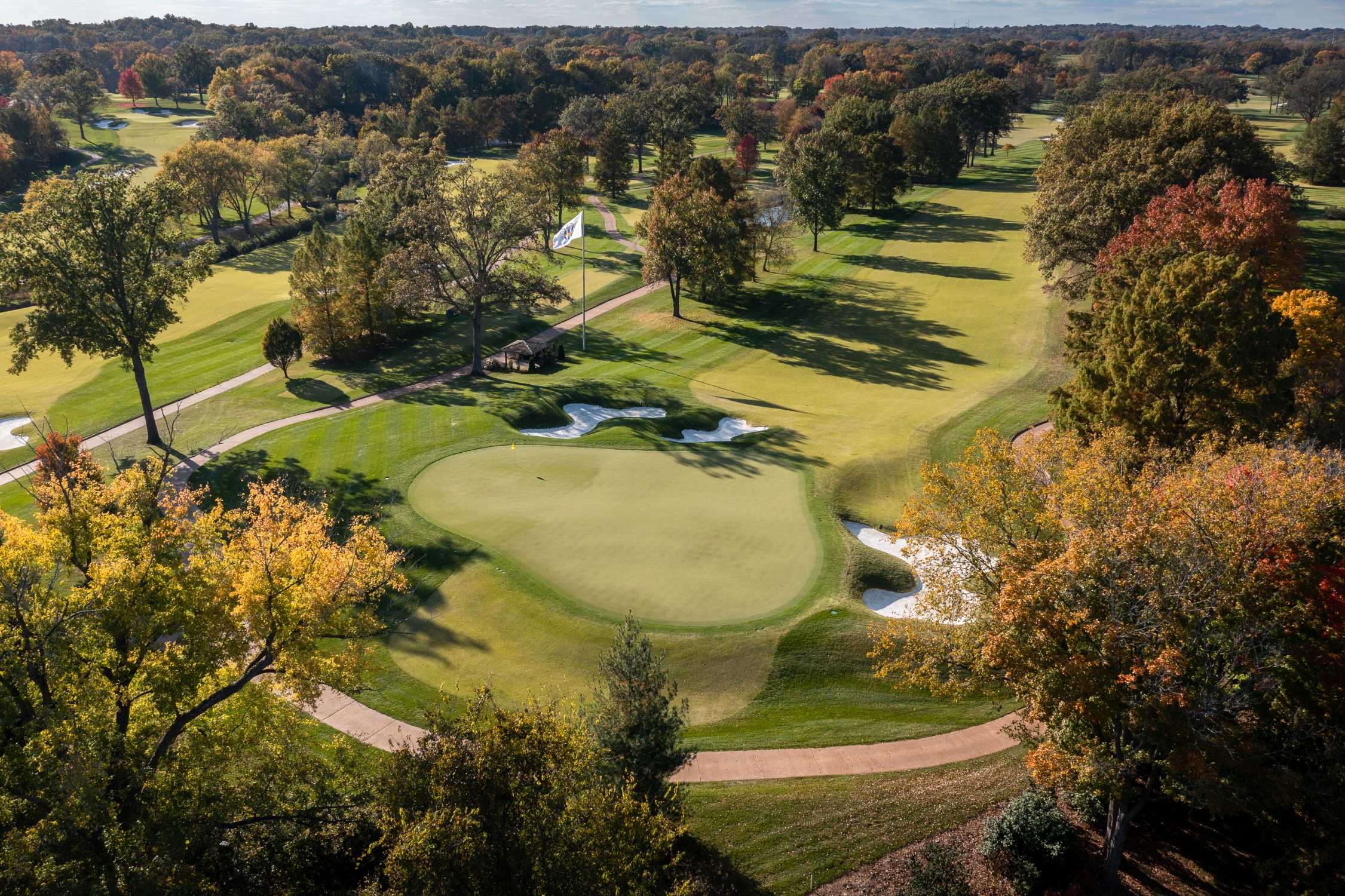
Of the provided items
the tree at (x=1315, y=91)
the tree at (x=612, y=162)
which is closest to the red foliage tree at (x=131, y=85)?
the tree at (x=612, y=162)

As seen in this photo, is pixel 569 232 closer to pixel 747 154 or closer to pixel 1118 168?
pixel 1118 168

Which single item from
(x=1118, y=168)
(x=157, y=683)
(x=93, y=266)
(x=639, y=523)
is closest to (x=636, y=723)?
(x=157, y=683)

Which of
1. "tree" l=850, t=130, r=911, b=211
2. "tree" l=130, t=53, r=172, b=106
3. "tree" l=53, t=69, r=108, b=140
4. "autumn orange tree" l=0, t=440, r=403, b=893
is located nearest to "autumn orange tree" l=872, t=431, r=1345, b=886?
"autumn orange tree" l=0, t=440, r=403, b=893

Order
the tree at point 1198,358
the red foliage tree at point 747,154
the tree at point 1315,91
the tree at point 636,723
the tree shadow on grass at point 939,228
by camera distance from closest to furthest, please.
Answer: the tree at point 636,723, the tree at point 1198,358, the tree shadow on grass at point 939,228, the red foliage tree at point 747,154, the tree at point 1315,91

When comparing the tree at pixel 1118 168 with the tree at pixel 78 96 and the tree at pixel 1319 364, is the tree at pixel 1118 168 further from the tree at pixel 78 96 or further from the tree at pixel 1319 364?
the tree at pixel 78 96

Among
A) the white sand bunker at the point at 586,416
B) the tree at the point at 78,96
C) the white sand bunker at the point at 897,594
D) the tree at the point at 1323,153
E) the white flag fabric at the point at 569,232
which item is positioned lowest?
the white sand bunker at the point at 897,594

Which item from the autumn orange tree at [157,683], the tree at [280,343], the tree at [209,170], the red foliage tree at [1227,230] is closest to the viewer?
the autumn orange tree at [157,683]
